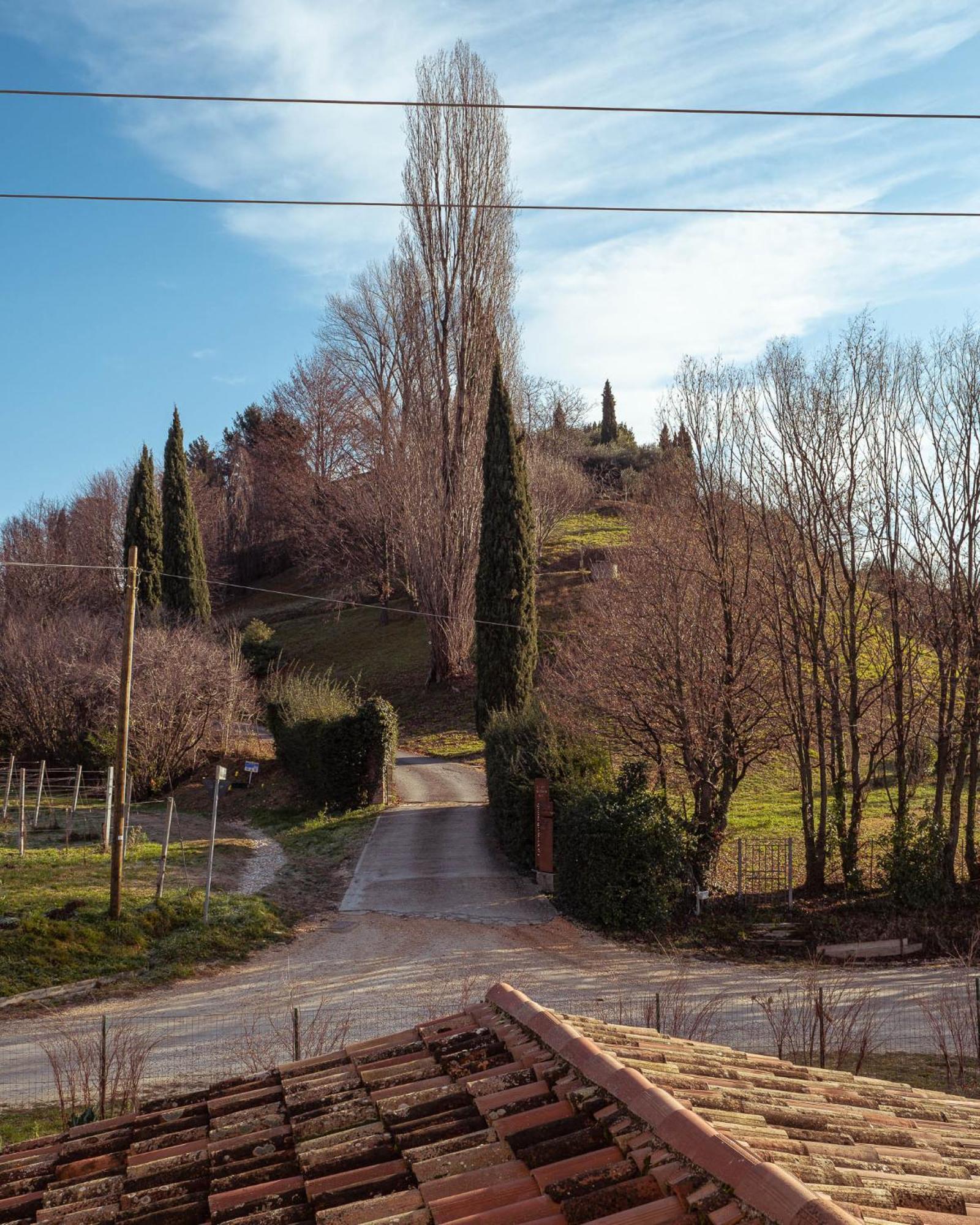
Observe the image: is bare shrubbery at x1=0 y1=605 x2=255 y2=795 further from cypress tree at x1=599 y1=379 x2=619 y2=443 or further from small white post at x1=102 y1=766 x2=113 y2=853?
cypress tree at x1=599 y1=379 x2=619 y2=443

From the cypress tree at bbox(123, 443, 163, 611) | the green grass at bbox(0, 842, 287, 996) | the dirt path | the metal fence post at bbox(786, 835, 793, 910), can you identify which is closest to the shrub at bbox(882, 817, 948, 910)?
the metal fence post at bbox(786, 835, 793, 910)

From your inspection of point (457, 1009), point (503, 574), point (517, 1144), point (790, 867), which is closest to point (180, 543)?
point (503, 574)

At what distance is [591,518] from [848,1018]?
51064 mm

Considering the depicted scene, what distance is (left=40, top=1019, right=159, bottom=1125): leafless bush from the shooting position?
27.9 feet

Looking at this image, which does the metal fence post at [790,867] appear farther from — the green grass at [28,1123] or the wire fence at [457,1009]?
the green grass at [28,1123]

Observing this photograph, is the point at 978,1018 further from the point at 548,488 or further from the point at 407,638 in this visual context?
the point at 548,488

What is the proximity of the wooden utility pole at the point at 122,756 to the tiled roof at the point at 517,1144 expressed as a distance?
10490mm

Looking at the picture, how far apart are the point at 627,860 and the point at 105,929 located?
8.15 meters

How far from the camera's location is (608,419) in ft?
278

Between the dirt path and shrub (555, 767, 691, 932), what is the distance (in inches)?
25.3

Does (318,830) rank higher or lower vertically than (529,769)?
lower

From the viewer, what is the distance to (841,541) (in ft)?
62.2

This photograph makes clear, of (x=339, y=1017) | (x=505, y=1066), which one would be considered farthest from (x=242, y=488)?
(x=505, y=1066)

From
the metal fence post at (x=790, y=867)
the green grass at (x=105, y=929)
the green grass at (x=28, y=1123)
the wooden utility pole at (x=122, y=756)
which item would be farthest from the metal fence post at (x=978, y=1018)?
the wooden utility pole at (x=122, y=756)
